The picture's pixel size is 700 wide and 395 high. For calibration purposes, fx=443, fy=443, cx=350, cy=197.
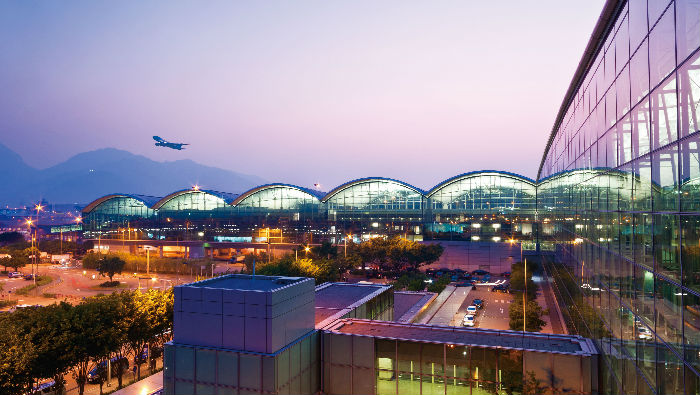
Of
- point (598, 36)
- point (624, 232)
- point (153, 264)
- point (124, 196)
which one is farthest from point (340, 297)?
point (124, 196)

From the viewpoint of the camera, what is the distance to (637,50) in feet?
33.8

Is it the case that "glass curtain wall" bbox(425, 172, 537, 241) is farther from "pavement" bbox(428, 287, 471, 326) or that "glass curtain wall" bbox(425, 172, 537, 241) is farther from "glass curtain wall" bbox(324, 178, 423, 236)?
"pavement" bbox(428, 287, 471, 326)

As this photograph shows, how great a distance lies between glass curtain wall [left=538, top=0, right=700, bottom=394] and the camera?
22.9ft

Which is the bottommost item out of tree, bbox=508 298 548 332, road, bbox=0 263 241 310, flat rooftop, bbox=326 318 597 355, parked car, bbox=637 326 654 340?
road, bbox=0 263 241 310

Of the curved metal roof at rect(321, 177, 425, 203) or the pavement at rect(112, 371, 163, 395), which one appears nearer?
the pavement at rect(112, 371, 163, 395)

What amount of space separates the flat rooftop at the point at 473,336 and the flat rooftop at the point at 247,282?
103 inches

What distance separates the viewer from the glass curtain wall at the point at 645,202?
699 centimetres

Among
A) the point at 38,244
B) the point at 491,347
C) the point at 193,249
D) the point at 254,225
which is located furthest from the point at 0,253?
the point at 491,347

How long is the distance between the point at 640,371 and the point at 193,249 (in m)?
82.0

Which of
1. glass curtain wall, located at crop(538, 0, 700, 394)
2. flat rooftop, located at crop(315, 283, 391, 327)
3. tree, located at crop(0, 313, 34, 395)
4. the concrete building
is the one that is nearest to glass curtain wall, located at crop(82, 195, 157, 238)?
flat rooftop, located at crop(315, 283, 391, 327)

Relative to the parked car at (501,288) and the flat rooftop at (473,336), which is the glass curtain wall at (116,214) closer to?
the parked car at (501,288)

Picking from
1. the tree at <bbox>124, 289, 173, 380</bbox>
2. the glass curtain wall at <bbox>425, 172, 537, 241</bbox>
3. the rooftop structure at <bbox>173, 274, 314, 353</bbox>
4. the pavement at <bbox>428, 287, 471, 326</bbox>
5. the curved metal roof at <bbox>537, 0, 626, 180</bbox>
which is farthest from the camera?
the glass curtain wall at <bbox>425, 172, 537, 241</bbox>

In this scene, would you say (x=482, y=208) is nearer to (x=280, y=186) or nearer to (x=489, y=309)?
(x=489, y=309)

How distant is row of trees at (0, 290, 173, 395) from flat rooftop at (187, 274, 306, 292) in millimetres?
8743
